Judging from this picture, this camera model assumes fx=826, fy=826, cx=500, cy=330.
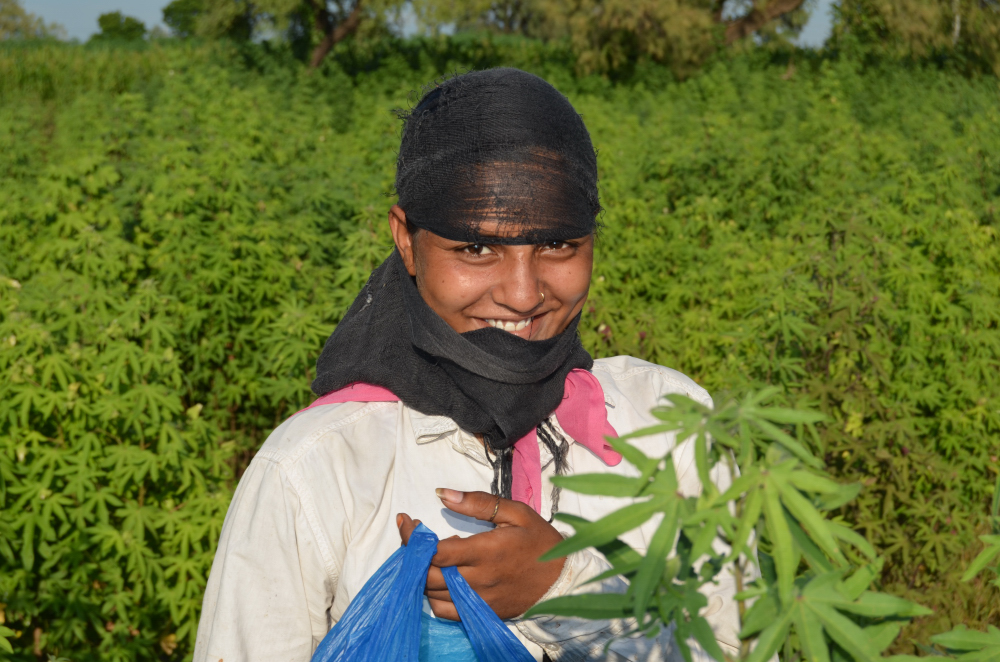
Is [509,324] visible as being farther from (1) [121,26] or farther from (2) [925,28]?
(1) [121,26]

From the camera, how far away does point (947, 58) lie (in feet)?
64.7

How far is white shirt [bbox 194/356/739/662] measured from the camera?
1255 millimetres

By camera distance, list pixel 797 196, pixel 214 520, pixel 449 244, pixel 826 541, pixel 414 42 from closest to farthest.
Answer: pixel 826 541 < pixel 449 244 < pixel 214 520 < pixel 797 196 < pixel 414 42

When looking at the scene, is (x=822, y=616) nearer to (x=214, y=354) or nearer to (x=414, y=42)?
(x=214, y=354)

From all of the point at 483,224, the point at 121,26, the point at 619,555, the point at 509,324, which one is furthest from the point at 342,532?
the point at 121,26

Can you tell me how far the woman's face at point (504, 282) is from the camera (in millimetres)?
1407

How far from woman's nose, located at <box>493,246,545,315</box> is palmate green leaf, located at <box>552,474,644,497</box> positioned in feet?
2.51

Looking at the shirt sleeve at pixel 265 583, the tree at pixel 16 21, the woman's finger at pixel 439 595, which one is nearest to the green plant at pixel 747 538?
the woman's finger at pixel 439 595

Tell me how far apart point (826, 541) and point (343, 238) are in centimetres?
494

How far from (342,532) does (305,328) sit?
2247mm

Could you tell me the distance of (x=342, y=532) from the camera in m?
1.33

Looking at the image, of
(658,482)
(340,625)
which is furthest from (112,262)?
(658,482)

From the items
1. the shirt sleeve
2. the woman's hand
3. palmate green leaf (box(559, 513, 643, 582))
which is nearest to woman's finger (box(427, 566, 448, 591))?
the woman's hand

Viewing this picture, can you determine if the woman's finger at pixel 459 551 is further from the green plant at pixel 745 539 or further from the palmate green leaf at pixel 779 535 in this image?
the palmate green leaf at pixel 779 535
